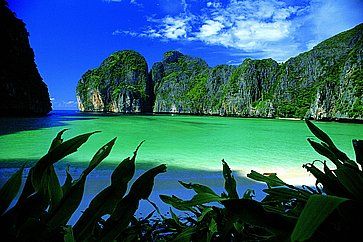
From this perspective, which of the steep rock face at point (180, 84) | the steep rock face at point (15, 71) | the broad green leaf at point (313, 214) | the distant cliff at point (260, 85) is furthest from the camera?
the steep rock face at point (180, 84)

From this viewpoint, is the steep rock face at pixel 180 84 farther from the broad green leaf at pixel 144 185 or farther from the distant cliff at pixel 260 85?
the broad green leaf at pixel 144 185

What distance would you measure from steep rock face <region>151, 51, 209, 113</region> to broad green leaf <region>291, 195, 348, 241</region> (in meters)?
82.3

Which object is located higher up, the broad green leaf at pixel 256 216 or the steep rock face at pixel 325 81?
the steep rock face at pixel 325 81

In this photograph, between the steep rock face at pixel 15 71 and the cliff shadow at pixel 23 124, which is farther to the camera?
the steep rock face at pixel 15 71

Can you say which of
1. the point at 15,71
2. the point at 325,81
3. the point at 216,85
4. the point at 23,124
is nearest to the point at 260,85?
the point at 216,85

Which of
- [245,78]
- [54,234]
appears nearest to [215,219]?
[54,234]

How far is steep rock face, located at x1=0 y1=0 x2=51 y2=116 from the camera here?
24.9 m

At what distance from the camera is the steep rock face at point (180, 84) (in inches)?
3354

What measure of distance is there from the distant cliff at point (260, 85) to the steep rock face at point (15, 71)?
4361 centimetres

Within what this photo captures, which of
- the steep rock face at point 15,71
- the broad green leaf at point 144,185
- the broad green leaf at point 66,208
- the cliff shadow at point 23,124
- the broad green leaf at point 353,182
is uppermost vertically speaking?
the steep rock face at point 15,71

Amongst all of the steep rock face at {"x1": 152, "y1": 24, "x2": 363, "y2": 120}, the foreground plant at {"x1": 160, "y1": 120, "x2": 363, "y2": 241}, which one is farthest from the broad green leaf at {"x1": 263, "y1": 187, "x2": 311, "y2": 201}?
the steep rock face at {"x1": 152, "y1": 24, "x2": 363, "y2": 120}

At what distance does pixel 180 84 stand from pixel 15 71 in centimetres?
6398

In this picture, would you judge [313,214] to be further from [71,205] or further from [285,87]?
[285,87]

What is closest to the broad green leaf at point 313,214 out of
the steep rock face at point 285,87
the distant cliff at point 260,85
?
the steep rock face at point 285,87
